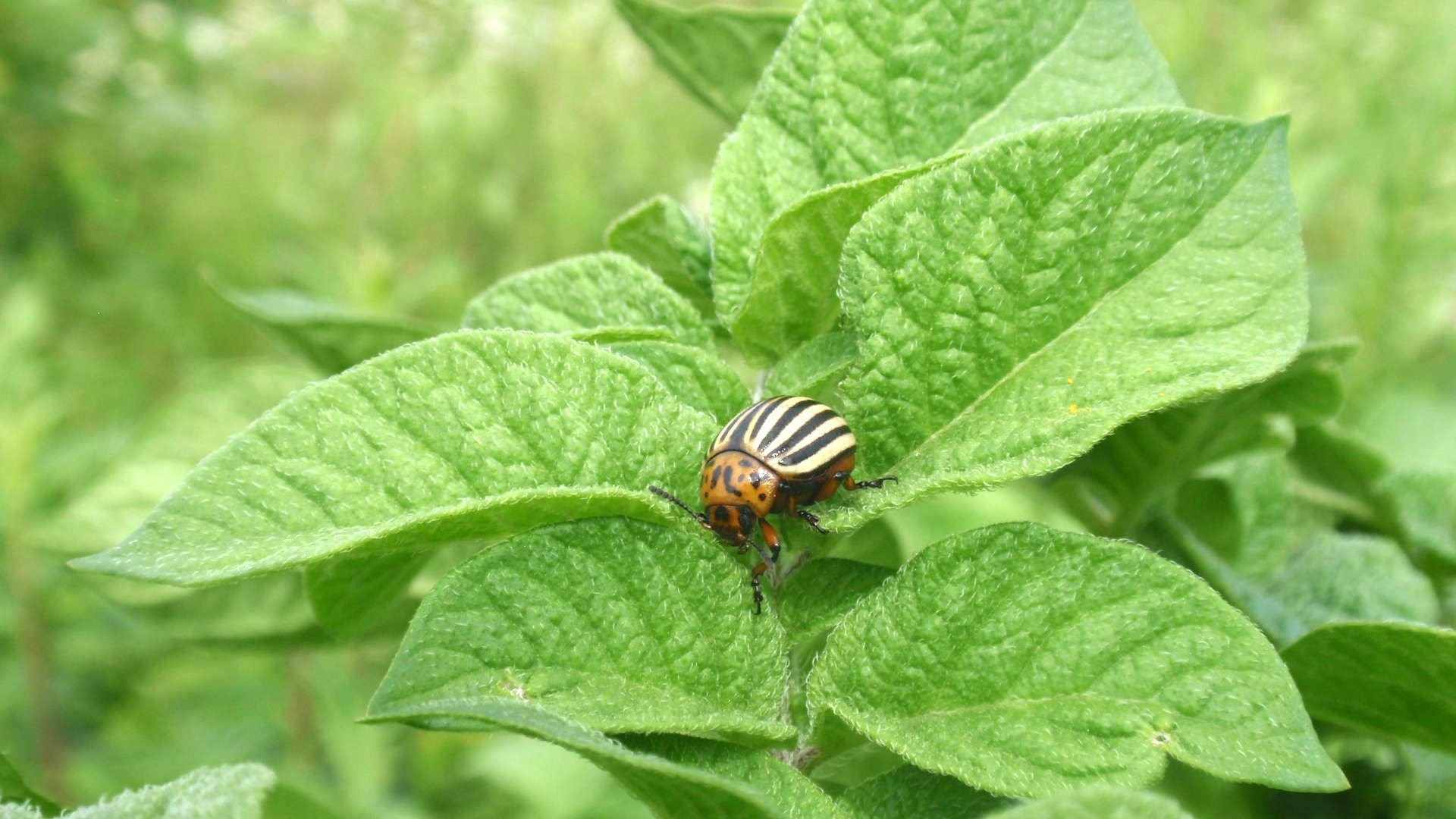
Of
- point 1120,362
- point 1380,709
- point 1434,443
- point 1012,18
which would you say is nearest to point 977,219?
point 1120,362

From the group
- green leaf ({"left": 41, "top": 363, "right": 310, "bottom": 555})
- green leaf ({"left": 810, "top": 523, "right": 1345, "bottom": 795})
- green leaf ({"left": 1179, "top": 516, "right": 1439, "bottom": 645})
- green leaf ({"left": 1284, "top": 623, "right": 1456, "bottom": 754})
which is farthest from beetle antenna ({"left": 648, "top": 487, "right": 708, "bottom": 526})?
green leaf ({"left": 41, "top": 363, "right": 310, "bottom": 555})

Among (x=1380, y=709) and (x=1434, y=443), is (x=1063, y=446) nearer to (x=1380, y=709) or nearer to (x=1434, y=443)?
(x=1380, y=709)

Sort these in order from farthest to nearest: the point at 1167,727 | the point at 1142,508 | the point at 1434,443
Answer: the point at 1434,443 < the point at 1142,508 < the point at 1167,727

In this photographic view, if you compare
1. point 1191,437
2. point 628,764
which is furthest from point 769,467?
point 1191,437

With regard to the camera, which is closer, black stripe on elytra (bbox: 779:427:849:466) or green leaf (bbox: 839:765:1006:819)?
green leaf (bbox: 839:765:1006:819)

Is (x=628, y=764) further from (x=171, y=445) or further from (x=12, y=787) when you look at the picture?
(x=171, y=445)

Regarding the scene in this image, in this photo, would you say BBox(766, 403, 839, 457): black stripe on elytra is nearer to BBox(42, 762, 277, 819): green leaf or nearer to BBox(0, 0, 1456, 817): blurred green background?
BBox(42, 762, 277, 819): green leaf
